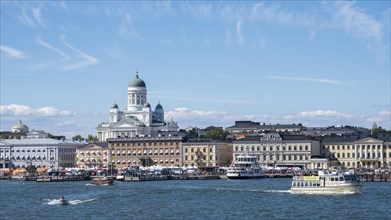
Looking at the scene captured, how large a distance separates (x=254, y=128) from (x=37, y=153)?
41057 millimetres

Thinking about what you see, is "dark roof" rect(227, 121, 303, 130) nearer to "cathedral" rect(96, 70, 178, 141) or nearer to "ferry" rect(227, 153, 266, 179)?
"cathedral" rect(96, 70, 178, 141)

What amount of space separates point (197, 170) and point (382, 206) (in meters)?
70.7

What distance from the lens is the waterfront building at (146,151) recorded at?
486 ft

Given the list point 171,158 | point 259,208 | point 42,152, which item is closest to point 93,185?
point 259,208

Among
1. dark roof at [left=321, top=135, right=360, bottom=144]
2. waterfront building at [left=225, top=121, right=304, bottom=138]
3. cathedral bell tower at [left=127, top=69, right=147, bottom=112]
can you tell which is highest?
cathedral bell tower at [left=127, top=69, right=147, bottom=112]

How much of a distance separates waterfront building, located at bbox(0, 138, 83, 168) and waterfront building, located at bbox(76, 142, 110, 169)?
666cm

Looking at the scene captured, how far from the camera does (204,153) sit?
14588cm

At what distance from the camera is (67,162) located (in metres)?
167

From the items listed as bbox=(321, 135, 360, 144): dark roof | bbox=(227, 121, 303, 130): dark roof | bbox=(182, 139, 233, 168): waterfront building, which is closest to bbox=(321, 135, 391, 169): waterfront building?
bbox=(321, 135, 360, 144): dark roof

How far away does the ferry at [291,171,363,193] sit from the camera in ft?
238

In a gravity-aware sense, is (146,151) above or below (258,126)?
below

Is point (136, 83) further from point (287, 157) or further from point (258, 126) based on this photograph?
point (287, 157)

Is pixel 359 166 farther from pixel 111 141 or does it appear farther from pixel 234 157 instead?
pixel 111 141

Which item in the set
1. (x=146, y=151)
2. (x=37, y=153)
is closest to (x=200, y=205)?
(x=146, y=151)
